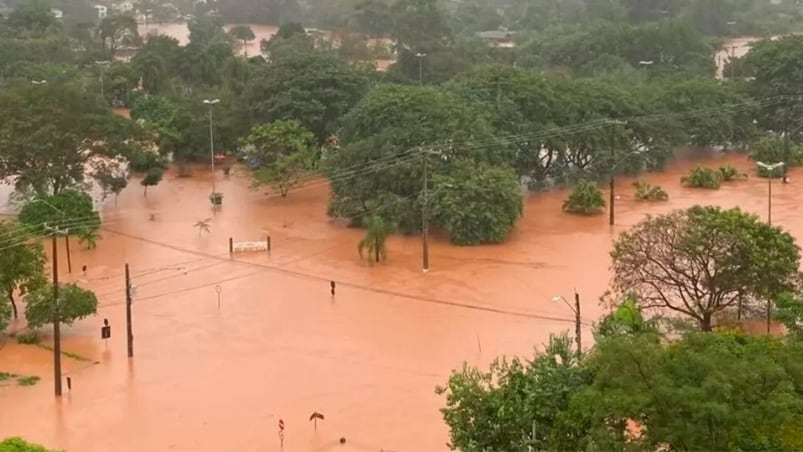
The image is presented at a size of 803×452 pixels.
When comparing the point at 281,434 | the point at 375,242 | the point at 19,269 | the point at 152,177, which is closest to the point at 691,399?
the point at 281,434

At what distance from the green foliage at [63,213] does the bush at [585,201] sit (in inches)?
541

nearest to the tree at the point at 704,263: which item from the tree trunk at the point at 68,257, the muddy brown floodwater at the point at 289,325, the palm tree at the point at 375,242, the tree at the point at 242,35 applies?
the muddy brown floodwater at the point at 289,325

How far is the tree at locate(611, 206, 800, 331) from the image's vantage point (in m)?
20.9

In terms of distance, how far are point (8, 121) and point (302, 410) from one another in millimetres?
17859

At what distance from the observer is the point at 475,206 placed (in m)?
29.4

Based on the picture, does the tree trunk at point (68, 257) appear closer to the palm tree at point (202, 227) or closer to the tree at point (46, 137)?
the tree at point (46, 137)

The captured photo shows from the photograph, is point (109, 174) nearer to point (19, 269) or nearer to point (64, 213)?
point (64, 213)

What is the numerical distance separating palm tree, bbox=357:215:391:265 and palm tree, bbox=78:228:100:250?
7222 millimetres

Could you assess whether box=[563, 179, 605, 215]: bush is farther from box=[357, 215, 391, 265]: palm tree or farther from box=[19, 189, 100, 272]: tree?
box=[19, 189, 100, 272]: tree

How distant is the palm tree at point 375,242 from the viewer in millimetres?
27984

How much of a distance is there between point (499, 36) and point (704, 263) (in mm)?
59906

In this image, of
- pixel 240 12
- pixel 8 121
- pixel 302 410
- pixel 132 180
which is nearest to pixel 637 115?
pixel 132 180

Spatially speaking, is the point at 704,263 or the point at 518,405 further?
the point at 704,263

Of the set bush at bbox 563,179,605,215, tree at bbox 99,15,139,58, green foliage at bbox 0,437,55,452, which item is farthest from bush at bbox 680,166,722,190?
tree at bbox 99,15,139,58
